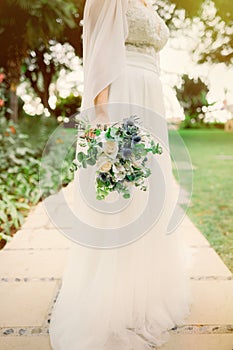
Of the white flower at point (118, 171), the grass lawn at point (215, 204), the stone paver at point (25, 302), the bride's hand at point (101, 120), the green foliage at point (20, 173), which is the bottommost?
the grass lawn at point (215, 204)

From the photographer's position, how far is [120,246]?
199 centimetres

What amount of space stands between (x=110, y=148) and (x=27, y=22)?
3452 mm

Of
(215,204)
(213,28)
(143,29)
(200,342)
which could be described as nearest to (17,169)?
(215,204)

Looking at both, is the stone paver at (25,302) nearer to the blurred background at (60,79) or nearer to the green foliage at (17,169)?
the blurred background at (60,79)

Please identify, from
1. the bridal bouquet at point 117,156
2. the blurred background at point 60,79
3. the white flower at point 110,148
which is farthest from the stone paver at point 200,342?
the blurred background at point 60,79

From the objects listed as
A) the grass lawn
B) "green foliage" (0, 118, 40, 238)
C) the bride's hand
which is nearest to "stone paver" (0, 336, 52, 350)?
the bride's hand

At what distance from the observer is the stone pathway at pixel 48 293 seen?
2.02 m

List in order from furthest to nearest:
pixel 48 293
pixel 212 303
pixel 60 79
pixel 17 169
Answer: pixel 60 79 → pixel 17 169 → pixel 48 293 → pixel 212 303

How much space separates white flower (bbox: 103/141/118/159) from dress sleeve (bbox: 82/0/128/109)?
34 centimetres

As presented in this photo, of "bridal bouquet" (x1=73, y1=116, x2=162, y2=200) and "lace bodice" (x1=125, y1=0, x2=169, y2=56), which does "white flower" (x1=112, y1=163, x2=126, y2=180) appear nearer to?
"bridal bouquet" (x1=73, y1=116, x2=162, y2=200)

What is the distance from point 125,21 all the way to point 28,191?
12.2 ft

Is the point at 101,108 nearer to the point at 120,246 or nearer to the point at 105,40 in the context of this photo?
the point at 105,40

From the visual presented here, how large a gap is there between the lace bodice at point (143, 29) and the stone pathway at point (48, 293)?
4.90 ft

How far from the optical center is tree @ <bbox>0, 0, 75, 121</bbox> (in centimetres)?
429
